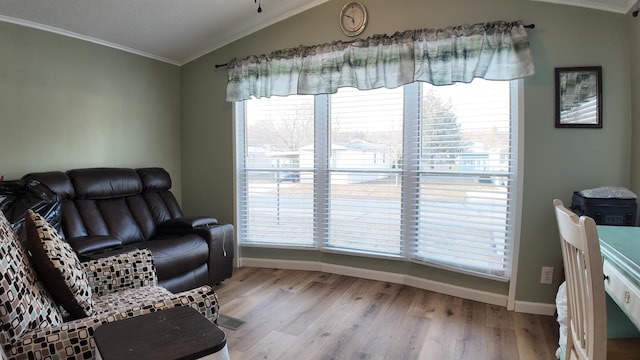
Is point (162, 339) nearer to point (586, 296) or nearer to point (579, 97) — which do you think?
point (586, 296)

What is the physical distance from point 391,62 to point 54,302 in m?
2.72

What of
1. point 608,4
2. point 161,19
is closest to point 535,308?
point 608,4

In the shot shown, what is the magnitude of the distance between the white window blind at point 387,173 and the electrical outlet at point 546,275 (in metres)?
0.25

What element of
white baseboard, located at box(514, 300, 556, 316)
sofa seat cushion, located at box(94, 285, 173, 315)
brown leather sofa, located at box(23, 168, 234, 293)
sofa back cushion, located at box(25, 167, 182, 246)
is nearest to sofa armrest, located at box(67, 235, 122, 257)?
brown leather sofa, located at box(23, 168, 234, 293)

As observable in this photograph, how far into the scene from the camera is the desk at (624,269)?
1.23 m

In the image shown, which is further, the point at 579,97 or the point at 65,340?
the point at 579,97

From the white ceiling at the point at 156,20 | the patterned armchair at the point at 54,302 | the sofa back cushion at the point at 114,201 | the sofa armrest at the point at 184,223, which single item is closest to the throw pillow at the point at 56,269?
the patterned armchair at the point at 54,302

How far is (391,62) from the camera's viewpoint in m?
2.99

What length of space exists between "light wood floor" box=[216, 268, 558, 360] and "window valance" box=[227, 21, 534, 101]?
177 centimetres

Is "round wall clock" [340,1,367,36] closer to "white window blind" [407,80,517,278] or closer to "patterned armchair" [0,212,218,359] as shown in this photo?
"white window blind" [407,80,517,278]

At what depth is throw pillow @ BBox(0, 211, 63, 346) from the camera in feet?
3.86

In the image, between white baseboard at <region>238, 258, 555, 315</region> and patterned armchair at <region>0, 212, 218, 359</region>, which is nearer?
patterned armchair at <region>0, 212, 218, 359</region>

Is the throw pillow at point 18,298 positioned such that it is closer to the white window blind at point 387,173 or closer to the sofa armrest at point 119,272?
the sofa armrest at point 119,272

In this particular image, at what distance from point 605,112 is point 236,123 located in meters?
3.14
